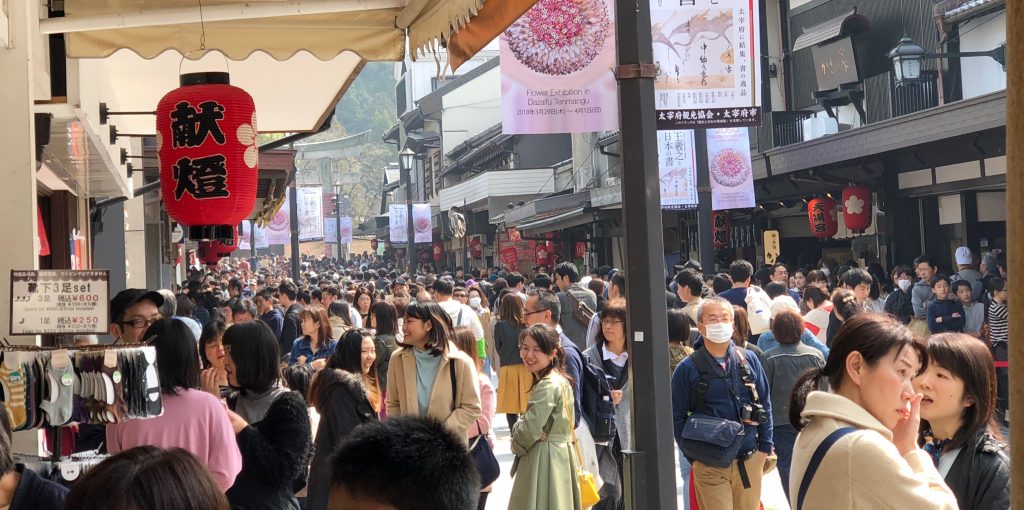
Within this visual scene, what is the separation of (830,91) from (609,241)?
1155 cm

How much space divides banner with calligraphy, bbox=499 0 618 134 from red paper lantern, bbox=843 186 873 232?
11268 mm

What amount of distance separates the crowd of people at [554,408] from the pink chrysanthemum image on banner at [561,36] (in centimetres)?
250

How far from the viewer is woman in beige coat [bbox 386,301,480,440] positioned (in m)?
7.14

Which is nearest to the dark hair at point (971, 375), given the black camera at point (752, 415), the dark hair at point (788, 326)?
the black camera at point (752, 415)

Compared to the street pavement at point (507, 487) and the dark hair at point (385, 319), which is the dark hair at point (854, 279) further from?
the dark hair at point (385, 319)

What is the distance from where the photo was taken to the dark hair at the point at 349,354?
7.12 meters

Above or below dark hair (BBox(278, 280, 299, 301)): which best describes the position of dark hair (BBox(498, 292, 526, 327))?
below

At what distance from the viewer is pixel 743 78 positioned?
1243cm

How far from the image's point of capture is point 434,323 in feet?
23.8

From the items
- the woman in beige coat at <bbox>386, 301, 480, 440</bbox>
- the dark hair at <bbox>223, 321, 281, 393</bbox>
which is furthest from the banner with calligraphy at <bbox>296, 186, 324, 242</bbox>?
the dark hair at <bbox>223, 321, 281, 393</bbox>

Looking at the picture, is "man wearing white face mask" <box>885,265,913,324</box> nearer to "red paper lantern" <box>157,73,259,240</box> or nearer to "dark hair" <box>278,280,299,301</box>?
"dark hair" <box>278,280,299,301</box>

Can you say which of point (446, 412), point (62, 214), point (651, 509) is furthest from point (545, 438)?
point (62, 214)

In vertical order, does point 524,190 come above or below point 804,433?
above

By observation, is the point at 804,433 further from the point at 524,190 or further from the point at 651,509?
the point at 524,190
